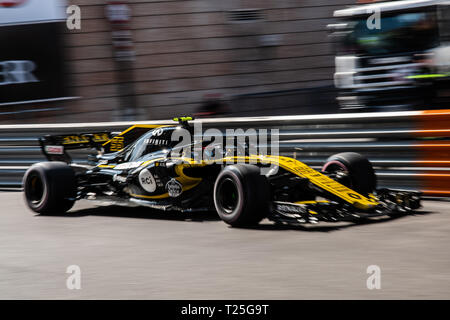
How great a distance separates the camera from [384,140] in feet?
29.9

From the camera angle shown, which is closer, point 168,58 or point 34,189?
point 34,189

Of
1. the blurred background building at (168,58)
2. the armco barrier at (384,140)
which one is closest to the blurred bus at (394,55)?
the blurred background building at (168,58)

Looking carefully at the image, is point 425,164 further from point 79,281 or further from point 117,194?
point 79,281

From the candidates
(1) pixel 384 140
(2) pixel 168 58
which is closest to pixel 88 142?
(1) pixel 384 140

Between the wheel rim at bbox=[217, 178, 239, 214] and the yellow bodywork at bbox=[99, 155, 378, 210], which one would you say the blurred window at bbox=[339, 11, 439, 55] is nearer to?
the yellow bodywork at bbox=[99, 155, 378, 210]

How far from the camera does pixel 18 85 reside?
20.3 m

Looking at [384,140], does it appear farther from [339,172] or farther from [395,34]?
[395,34]

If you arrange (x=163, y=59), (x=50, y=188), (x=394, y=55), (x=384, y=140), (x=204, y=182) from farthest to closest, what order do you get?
(x=163, y=59) < (x=394, y=55) < (x=384, y=140) < (x=50, y=188) < (x=204, y=182)

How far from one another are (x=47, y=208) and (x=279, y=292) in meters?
4.67

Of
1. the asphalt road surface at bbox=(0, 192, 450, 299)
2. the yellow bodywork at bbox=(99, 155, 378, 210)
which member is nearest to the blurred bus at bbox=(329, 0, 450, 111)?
the asphalt road surface at bbox=(0, 192, 450, 299)

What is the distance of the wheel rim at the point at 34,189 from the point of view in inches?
349

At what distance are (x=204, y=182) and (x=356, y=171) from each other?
5.45ft

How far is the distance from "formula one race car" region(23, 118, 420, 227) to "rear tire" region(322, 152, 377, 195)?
1 cm

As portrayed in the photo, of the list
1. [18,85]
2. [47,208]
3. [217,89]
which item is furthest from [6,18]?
[47,208]
